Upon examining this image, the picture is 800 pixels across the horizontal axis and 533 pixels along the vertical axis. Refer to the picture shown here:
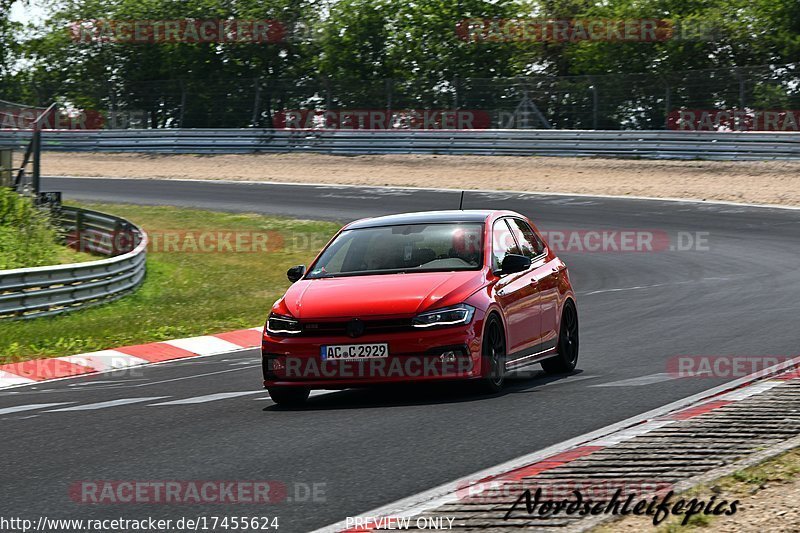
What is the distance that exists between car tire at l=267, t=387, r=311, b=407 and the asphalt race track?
0.50 feet

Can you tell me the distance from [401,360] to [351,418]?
1.91 feet

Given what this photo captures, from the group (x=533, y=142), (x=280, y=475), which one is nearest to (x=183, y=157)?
(x=533, y=142)

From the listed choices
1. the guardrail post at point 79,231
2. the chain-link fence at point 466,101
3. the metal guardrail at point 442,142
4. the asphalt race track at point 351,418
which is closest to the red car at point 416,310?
the asphalt race track at point 351,418

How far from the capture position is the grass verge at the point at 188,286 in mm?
15578

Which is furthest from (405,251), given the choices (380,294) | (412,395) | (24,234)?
(24,234)

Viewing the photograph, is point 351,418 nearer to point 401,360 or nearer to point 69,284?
point 401,360

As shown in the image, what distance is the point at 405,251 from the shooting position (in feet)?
34.3

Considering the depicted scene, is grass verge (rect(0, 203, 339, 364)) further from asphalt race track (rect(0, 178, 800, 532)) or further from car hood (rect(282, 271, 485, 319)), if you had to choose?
car hood (rect(282, 271, 485, 319))

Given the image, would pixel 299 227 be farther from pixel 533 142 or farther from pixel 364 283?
pixel 364 283

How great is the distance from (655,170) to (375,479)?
30334 millimetres

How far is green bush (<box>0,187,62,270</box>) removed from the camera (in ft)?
70.2

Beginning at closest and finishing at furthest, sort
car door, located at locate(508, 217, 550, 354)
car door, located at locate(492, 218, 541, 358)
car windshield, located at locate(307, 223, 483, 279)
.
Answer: car door, located at locate(492, 218, 541, 358) → car windshield, located at locate(307, 223, 483, 279) → car door, located at locate(508, 217, 550, 354)

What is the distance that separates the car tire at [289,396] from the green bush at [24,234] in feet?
38.9

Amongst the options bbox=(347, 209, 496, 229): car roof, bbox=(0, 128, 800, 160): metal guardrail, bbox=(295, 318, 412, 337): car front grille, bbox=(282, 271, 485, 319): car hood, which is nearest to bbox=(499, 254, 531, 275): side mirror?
bbox=(282, 271, 485, 319): car hood
